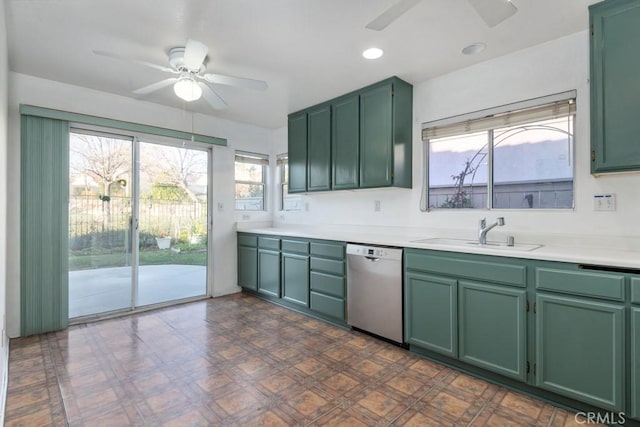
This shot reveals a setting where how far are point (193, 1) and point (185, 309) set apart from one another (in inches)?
123

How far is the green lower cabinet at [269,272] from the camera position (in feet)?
13.0

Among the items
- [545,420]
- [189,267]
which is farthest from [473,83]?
[189,267]

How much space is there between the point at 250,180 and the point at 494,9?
3.77m

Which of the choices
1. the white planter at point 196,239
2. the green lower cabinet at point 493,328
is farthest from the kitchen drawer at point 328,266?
the white planter at point 196,239

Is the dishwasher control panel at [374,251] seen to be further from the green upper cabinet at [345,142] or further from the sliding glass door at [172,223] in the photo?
the sliding glass door at [172,223]

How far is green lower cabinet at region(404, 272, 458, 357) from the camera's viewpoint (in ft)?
7.86

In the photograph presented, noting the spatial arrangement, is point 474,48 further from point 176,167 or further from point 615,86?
point 176,167

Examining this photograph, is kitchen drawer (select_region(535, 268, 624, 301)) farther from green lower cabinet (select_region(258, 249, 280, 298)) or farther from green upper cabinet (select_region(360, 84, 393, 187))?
green lower cabinet (select_region(258, 249, 280, 298))

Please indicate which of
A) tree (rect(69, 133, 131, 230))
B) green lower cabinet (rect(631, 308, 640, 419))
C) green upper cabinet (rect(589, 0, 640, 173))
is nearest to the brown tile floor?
green lower cabinet (rect(631, 308, 640, 419))

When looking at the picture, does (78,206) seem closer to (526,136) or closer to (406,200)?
(406,200)

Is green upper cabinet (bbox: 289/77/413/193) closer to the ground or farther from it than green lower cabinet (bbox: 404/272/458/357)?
farther from it

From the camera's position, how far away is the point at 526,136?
269 centimetres

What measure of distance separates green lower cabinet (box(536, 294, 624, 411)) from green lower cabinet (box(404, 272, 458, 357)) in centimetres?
53

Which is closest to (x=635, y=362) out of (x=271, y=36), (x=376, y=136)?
(x=376, y=136)
